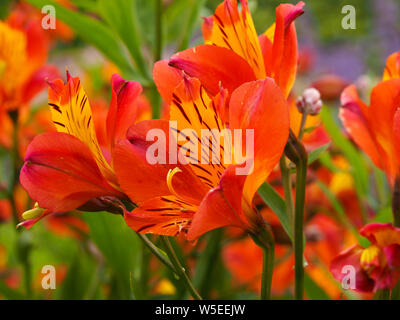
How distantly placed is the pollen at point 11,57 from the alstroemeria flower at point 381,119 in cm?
42

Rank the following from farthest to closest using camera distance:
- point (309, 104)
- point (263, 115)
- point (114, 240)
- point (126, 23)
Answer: point (126, 23), point (114, 240), point (309, 104), point (263, 115)

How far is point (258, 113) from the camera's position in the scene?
282 mm

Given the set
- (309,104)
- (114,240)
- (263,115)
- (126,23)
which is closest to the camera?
(263,115)

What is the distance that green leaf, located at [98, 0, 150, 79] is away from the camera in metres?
0.59

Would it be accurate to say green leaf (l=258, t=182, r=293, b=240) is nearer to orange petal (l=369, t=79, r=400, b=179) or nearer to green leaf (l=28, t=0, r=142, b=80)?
orange petal (l=369, t=79, r=400, b=179)

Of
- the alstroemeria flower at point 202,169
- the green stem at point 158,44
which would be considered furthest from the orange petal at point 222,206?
the green stem at point 158,44

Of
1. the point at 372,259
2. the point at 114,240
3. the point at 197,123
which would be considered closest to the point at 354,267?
the point at 372,259

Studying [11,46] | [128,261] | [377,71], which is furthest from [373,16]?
[128,261]

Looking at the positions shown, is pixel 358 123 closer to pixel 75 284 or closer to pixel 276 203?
pixel 276 203

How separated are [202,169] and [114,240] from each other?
212mm

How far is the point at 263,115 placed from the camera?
0.28m

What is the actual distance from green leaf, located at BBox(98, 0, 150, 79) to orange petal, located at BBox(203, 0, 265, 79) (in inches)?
10.3

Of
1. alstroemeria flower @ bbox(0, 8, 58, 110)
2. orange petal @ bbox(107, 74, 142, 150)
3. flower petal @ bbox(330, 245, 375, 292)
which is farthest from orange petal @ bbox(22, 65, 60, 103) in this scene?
flower petal @ bbox(330, 245, 375, 292)

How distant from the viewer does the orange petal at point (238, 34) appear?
330 mm
